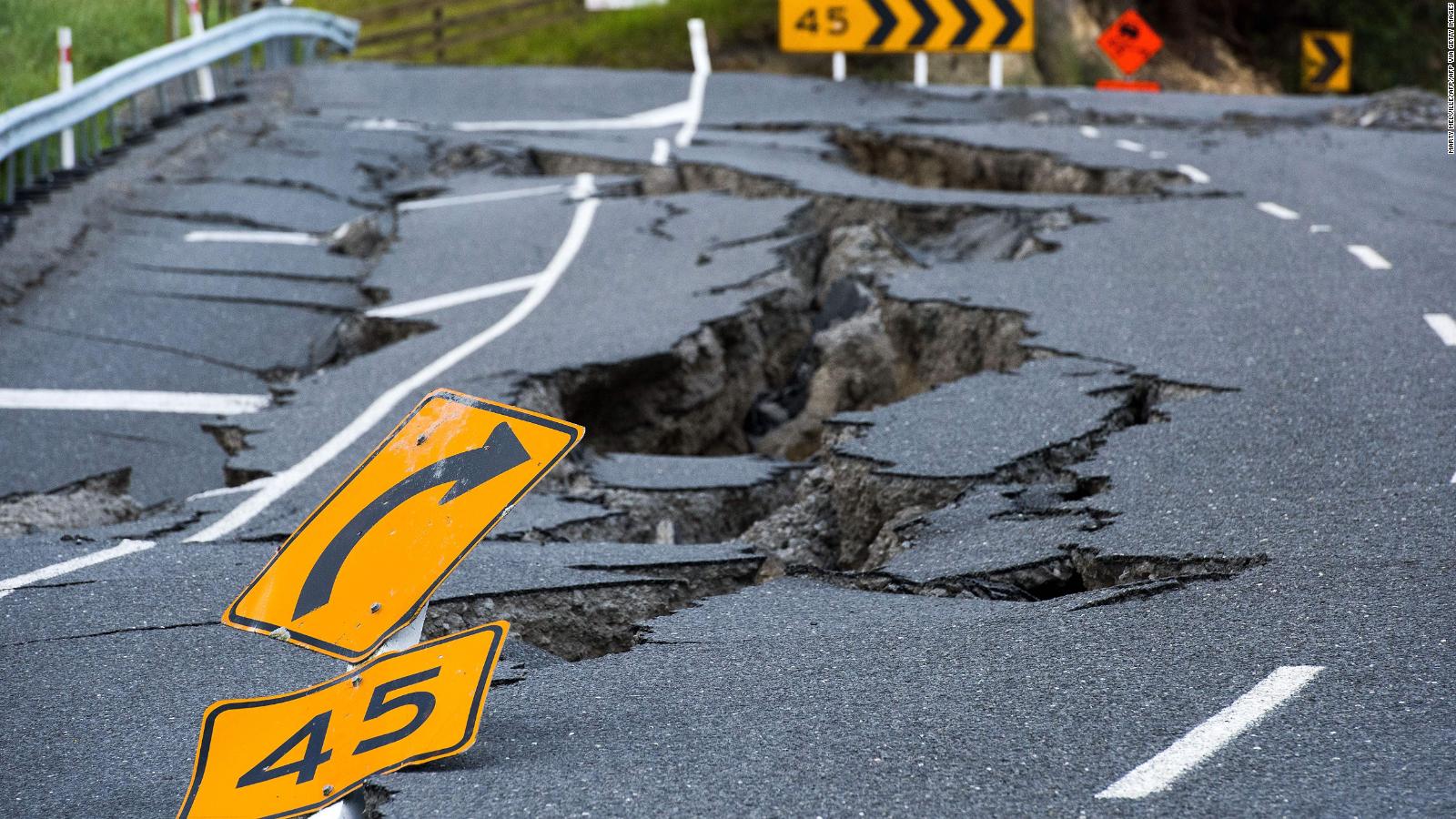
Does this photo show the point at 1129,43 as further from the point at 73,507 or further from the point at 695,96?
the point at 73,507

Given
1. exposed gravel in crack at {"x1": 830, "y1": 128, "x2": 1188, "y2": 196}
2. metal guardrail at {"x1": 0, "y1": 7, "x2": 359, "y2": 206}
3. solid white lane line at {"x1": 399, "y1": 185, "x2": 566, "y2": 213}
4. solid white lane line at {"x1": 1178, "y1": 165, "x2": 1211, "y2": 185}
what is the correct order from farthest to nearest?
solid white lane line at {"x1": 399, "y1": 185, "x2": 566, "y2": 213} < exposed gravel in crack at {"x1": 830, "y1": 128, "x2": 1188, "y2": 196} < solid white lane line at {"x1": 1178, "y1": 165, "x2": 1211, "y2": 185} < metal guardrail at {"x1": 0, "y1": 7, "x2": 359, "y2": 206}

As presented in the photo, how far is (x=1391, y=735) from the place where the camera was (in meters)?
3.25

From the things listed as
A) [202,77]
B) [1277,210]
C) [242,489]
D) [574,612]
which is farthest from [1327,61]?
[574,612]

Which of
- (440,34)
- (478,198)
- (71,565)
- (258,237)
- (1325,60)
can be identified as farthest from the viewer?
(440,34)

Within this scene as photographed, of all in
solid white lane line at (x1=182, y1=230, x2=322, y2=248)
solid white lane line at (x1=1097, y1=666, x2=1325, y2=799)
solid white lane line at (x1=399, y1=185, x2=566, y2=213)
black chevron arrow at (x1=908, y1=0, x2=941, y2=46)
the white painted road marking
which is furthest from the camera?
black chevron arrow at (x1=908, y1=0, x2=941, y2=46)

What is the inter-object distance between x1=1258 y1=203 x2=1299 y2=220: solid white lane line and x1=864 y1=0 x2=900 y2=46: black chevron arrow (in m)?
9.70

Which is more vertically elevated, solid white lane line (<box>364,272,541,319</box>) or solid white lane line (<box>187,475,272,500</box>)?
solid white lane line (<box>364,272,541,319</box>)

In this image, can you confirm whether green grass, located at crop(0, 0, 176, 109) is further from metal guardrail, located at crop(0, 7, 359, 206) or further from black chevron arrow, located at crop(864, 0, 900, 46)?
black chevron arrow, located at crop(864, 0, 900, 46)

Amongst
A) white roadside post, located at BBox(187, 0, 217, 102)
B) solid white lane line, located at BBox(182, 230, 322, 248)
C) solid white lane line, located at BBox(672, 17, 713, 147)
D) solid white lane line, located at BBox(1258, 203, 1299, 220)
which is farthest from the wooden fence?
solid white lane line, located at BBox(1258, 203, 1299, 220)

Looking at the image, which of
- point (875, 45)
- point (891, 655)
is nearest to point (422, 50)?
point (875, 45)

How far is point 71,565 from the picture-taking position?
5.19m

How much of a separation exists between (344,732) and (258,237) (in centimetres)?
798

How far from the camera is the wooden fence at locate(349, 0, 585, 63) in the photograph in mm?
27547

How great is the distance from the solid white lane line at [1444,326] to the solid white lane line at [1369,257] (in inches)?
49.6
